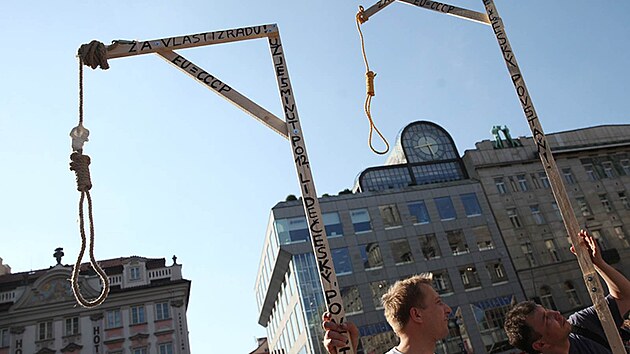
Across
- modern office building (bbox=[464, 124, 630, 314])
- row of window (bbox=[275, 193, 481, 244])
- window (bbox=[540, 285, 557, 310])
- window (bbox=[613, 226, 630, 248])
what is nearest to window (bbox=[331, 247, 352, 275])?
row of window (bbox=[275, 193, 481, 244])

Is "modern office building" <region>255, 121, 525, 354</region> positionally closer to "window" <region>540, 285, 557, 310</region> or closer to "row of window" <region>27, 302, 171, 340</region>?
"window" <region>540, 285, 557, 310</region>

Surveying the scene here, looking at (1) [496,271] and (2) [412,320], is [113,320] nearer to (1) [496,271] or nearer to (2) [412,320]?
(1) [496,271]

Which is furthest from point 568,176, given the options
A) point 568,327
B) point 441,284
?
point 568,327

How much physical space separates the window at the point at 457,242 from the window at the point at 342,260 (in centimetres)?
682

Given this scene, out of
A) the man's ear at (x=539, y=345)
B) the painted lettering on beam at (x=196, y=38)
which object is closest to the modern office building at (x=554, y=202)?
the man's ear at (x=539, y=345)

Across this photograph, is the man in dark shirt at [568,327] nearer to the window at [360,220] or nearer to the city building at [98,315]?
the window at [360,220]

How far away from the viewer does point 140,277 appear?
114 feet

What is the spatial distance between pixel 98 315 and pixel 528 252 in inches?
1115

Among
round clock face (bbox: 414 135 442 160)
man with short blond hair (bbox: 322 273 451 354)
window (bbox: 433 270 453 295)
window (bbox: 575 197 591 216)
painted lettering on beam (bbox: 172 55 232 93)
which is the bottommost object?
man with short blond hair (bbox: 322 273 451 354)

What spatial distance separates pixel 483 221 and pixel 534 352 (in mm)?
30463

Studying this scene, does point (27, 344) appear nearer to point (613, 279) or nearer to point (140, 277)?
point (140, 277)

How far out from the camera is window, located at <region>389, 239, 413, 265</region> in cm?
3106

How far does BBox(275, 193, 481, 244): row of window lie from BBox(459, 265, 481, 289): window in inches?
140

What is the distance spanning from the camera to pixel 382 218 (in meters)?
32.6
